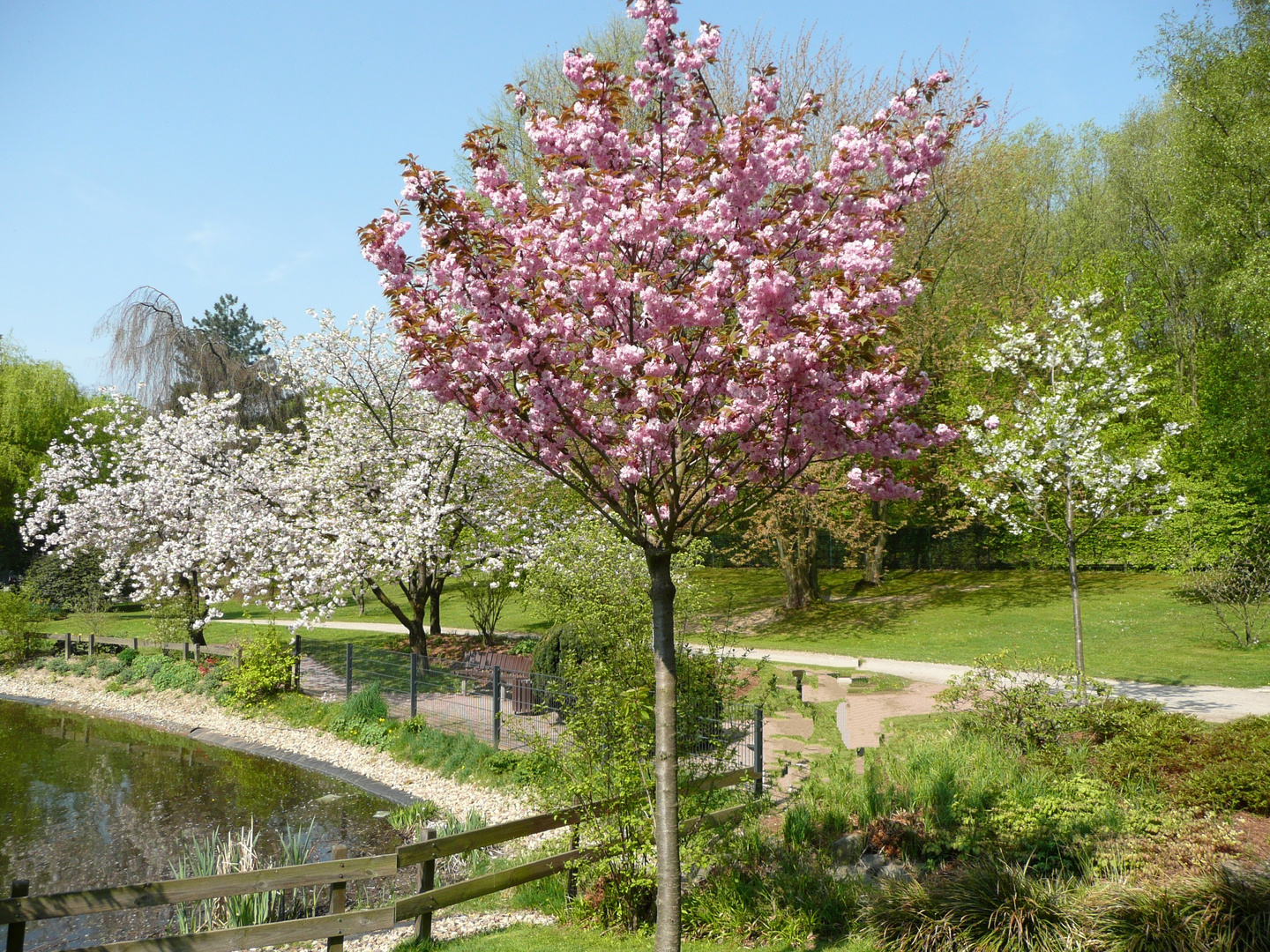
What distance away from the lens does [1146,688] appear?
14.0 meters

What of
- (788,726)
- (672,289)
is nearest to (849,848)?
(672,289)

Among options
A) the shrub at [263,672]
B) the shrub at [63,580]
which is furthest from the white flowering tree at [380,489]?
the shrub at [63,580]

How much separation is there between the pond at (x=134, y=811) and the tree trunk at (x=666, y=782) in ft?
16.6

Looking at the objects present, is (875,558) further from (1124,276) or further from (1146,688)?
(1146,688)

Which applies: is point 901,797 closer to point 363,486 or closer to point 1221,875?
point 1221,875

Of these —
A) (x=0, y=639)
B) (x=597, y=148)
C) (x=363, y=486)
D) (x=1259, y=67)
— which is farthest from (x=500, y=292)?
(x=0, y=639)

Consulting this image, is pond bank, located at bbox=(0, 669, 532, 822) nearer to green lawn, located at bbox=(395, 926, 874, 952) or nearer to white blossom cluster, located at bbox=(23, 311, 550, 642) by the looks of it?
white blossom cluster, located at bbox=(23, 311, 550, 642)

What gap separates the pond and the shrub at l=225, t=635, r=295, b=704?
1364mm

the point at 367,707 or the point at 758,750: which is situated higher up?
the point at 758,750

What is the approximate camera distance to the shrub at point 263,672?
1645 cm

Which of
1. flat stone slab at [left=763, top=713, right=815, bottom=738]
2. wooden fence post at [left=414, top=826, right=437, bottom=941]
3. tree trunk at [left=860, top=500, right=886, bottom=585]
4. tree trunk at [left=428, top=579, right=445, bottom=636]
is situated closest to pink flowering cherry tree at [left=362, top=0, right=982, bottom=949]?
wooden fence post at [left=414, top=826, right=437, bottom=941]

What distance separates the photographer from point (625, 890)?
6.86 meters

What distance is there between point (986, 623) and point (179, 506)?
20.1m

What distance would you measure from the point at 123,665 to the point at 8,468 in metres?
19.6
